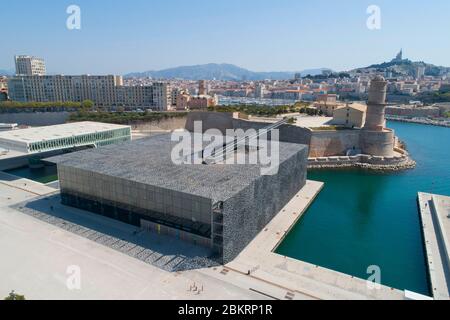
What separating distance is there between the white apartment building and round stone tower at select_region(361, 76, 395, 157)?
191ft

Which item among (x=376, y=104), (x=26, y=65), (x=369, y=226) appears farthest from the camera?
(x=26, y=65)

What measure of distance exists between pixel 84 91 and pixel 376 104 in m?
80.1

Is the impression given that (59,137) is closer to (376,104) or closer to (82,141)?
(82,141)

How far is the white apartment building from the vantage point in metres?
90.5

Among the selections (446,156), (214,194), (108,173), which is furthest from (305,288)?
(446,156)

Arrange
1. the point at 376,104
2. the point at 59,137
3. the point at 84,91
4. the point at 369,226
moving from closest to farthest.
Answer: the point at 369,226, the point at 59,137, the point at 376,104, the point at 84,91

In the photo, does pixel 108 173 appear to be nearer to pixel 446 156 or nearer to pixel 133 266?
pixel 133 266

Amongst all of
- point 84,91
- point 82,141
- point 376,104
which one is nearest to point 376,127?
point 376,104

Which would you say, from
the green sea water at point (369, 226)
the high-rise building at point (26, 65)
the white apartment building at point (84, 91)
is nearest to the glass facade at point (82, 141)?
the green sea water at point (369, 226)

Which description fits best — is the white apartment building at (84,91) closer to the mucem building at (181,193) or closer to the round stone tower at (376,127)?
the round stone tower at (376,127)

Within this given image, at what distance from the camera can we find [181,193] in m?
20.6

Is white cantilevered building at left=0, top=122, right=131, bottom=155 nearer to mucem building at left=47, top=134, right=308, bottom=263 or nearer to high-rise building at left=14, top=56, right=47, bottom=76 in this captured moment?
mucem building at left=47, top=134, right=308, bottom=263

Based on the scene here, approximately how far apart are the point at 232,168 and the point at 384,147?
31505mm

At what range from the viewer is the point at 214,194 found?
19.2m
